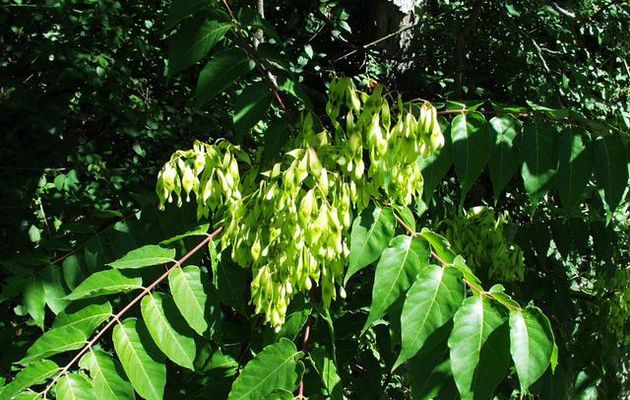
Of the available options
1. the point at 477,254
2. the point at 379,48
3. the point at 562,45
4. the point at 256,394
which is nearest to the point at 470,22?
the point at 379,48

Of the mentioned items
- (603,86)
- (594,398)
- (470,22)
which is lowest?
(594,398)

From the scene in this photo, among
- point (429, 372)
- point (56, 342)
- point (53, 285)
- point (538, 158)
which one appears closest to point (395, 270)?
point (429, 372)

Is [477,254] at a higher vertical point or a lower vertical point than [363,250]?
lower

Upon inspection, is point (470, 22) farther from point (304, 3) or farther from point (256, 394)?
point (256, 394)

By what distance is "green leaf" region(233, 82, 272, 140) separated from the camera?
1727 mm

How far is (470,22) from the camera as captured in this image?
329 cm

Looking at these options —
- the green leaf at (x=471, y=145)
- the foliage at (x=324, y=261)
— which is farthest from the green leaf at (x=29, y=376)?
the green leaf at (x=471, y=145)

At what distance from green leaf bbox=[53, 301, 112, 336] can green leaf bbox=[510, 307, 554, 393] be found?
791 millimetres

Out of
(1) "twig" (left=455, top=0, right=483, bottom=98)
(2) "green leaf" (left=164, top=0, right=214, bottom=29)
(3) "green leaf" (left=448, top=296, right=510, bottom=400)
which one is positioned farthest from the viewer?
Result: (1) "twig" (left=455, top=0, right=483, bottom=98)

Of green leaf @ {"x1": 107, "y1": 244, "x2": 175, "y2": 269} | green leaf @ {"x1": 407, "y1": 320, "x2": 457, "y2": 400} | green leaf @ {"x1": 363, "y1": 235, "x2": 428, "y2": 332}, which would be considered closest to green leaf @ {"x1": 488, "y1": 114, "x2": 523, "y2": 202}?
green leaf @ {"x1": 363, "y1": 235, "x2": 428, "y2": 332}

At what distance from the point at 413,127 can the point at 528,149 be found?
490 millimetres

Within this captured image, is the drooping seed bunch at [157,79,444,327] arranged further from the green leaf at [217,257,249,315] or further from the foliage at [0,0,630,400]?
the green leaf at [217,257,249,315]

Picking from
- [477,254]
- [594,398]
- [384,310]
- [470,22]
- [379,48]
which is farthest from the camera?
[379,48]

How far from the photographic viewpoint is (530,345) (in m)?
1.28
